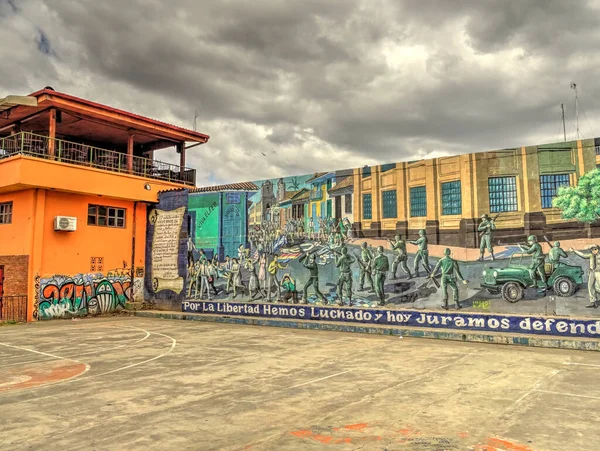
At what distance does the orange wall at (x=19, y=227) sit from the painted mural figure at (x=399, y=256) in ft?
45.0

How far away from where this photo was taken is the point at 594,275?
11.7 meters

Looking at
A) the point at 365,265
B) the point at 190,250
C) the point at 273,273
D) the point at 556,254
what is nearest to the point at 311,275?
the point at 273,273

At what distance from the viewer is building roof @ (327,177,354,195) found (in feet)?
52.9

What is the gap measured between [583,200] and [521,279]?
8.56 feet

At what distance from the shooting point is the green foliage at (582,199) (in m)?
11.9

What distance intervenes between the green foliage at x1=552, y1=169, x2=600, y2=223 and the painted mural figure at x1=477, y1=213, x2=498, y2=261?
1734mm

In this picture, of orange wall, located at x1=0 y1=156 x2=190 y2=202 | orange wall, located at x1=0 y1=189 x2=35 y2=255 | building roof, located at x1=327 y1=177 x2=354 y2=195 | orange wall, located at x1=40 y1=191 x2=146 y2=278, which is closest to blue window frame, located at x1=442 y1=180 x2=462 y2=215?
building roof, located at x1=327 y1=177 x2=354 y2=195

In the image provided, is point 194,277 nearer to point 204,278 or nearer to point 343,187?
point 204,278

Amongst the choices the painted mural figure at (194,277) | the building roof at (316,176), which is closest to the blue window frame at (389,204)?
the building roof at (316,176)

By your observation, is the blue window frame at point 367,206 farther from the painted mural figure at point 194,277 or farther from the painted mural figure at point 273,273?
the painted mural figure at point 194,277

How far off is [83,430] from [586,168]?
41.9 ft

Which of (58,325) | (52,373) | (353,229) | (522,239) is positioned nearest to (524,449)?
(52,373)

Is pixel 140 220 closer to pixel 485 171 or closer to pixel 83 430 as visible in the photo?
pixel 485 171

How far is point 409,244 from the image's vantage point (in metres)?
14.6
